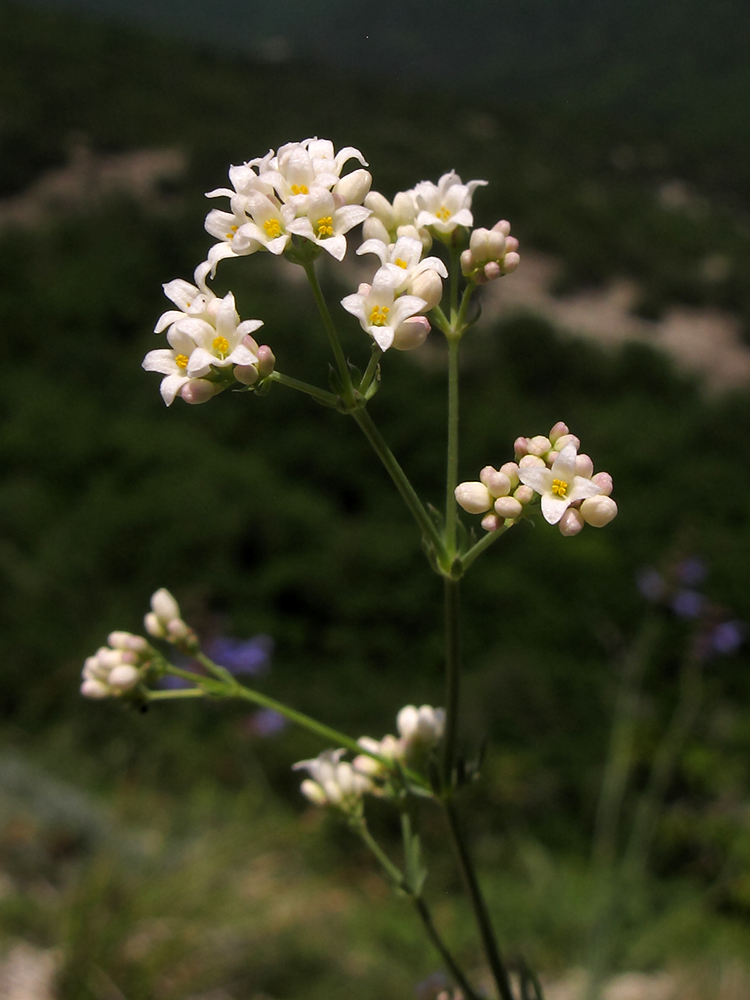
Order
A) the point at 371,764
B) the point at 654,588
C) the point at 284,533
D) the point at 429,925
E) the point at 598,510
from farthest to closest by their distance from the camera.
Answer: the point at 284,533 → the point at 654,588 → the point at 371,764 → the point at 429,925 → the point at 598,510

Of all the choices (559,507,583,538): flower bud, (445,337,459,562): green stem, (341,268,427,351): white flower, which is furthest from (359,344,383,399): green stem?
(559,507,583,538): flower bud

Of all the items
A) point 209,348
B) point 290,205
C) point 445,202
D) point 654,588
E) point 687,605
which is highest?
point 654,588

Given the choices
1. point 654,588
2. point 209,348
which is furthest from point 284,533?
point 209,348

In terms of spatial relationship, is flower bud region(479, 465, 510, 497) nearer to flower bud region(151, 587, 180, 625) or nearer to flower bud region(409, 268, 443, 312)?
flower bud region(409, 268, 443, 312)

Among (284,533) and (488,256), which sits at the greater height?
(284,533)

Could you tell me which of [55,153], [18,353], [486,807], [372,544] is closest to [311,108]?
[55,153]

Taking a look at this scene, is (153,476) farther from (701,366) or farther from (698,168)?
(698,168)

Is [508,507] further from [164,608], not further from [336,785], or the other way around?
[164,608]
